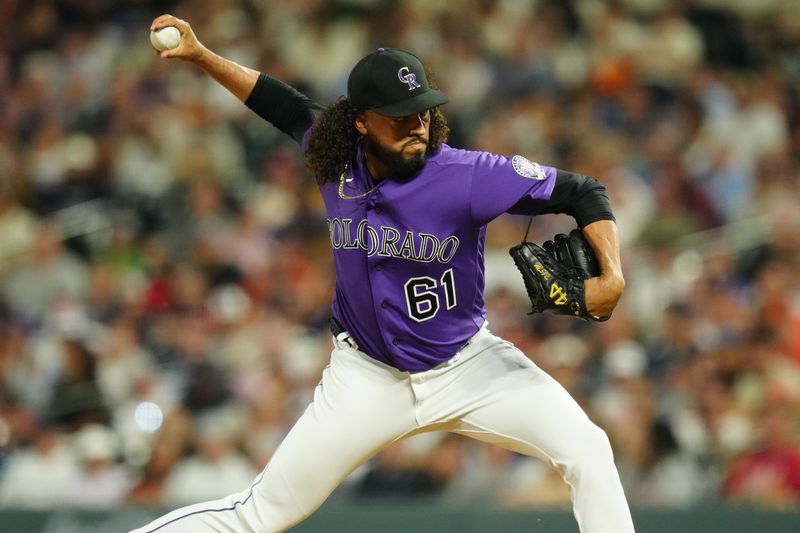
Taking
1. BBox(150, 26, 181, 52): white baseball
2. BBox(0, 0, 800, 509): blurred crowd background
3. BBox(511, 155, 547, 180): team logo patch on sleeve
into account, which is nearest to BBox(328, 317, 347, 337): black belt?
BBox(511, 155, 547, 180): team logo patch on sleeve

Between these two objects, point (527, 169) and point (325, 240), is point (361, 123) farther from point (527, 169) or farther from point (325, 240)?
point (325, 240)

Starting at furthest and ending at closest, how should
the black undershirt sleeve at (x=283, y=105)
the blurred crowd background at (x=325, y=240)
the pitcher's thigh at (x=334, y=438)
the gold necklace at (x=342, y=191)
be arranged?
the blurred crowd background at (x=325, y=240), the black undershirt sleeve at (x=283, y=105), the gold necklace at (x=342, y=191), the pitcher's thigh at (x=334, y=438)

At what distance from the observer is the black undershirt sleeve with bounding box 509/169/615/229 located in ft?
12.1

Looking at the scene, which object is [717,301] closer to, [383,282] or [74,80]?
[383,282]

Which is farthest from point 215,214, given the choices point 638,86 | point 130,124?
point 638,86

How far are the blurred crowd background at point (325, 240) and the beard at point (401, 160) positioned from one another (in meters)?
2.73

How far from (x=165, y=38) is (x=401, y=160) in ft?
3.24

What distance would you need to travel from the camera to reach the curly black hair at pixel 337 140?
3885 mm

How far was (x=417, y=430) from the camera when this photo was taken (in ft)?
12.6

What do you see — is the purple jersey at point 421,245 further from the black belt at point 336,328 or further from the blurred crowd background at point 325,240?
the blurred crowd background at point 325,240

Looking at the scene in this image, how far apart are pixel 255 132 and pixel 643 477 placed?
3.97m

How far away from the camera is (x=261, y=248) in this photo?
787 cm

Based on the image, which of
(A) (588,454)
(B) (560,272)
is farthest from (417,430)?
(B) (560,272)

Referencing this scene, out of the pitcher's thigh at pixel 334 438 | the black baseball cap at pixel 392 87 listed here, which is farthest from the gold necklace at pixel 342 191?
the pitcher's thigh at pixel 334 438
